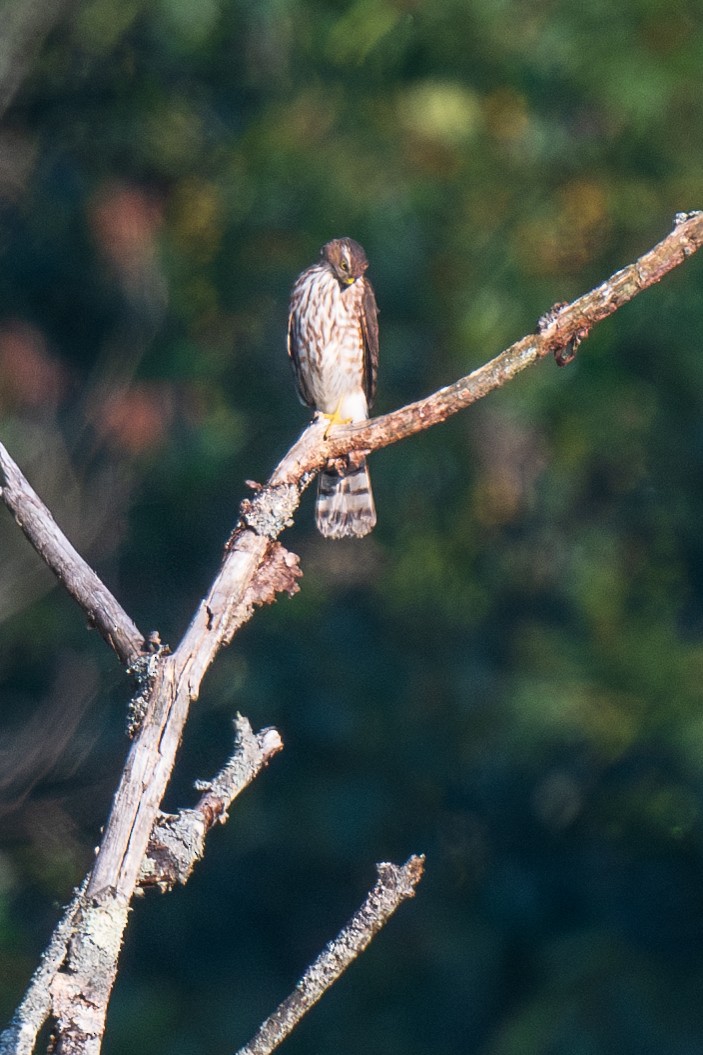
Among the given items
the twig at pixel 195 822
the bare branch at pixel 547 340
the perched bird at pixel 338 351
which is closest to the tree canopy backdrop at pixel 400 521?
the perched bird at pixel 338 351


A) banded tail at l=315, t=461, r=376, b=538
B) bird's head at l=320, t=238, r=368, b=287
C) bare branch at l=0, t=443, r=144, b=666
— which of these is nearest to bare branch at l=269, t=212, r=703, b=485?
bare branch at l=0, t=443, r=144, b=666

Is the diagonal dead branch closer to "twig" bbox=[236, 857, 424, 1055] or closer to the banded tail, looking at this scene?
"twig" bbox=[236, 857, 424, 1055]

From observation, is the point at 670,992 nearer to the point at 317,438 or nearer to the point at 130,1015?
the point at 130,1015

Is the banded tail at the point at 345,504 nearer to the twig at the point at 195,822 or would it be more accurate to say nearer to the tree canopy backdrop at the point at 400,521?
the tree canopy backdrop at the point at 400,521

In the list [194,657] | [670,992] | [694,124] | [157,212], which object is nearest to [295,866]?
[670,992]

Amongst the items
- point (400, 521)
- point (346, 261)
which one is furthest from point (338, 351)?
point (400, 521)

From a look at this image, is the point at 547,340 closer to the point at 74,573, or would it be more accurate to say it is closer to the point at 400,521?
the point at 74,573

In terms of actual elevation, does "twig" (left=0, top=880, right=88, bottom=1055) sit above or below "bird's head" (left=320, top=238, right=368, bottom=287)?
below
